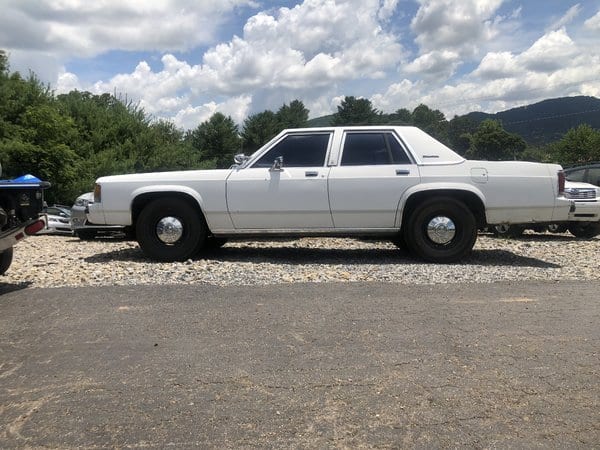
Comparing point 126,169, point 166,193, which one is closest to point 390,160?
point 166,193

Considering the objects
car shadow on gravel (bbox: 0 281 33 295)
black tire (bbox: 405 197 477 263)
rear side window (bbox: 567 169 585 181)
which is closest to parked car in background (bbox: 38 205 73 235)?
car shadow on gravel (bbox: 0 281 33 295)

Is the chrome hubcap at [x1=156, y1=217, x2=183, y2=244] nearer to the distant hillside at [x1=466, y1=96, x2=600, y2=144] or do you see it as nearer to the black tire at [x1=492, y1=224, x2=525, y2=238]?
the black tire at [x1=492, y1=224, x2=525, y2=238]

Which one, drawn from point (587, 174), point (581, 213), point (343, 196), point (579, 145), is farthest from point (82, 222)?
point (579, 145)

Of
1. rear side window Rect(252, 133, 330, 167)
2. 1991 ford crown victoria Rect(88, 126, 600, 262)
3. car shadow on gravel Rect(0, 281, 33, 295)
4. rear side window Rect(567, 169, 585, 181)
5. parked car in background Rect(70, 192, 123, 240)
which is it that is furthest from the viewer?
rear side window Rect(567, 169, 585, 181)

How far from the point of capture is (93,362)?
3844mm

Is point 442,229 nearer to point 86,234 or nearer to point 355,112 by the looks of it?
point 86,234

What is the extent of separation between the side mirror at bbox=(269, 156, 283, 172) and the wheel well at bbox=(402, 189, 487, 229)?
1.70 meters

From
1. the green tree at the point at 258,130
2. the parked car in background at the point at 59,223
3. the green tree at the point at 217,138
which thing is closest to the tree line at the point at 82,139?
the green tree at the point at 217,138

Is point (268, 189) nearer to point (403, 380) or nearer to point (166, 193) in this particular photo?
point (166, 193)

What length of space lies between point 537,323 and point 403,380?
1688mm

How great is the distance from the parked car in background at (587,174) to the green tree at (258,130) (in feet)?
180

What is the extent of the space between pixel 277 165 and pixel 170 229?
5.38ft

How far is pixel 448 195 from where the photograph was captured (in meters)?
7.20

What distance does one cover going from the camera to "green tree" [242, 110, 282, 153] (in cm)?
6700
